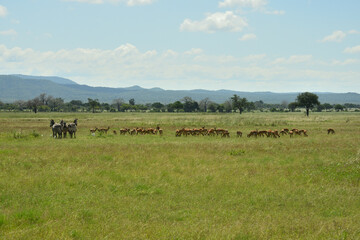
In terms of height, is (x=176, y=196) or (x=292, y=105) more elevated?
(x=292, y=105)

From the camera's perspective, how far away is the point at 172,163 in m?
17.2

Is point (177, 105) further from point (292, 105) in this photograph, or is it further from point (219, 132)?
point (219, 132)

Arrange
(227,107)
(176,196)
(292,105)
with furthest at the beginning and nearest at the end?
(227,107) → (292,105) → (176,196)

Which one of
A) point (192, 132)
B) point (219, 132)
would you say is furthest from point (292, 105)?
point (192, 132)

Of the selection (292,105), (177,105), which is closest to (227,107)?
(177,105)

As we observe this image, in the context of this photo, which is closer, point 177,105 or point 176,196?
point 176,196

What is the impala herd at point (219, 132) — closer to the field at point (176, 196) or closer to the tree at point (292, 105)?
the field at point (176, 196)

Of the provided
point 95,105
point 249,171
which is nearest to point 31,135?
point 249,171

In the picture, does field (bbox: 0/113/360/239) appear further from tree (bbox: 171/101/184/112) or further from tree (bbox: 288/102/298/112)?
tree (bbox: 171/101/184/112)

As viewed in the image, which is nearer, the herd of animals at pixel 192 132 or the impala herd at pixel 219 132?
the herd of animals at pixel 192 132

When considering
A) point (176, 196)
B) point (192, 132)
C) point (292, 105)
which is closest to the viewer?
point (176, 196)

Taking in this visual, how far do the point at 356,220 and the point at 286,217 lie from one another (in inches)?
68.9

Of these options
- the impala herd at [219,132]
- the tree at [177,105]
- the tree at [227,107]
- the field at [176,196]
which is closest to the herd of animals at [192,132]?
the impala herd at [219,132]

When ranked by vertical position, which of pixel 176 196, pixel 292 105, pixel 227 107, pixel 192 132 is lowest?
pixel 176 196
